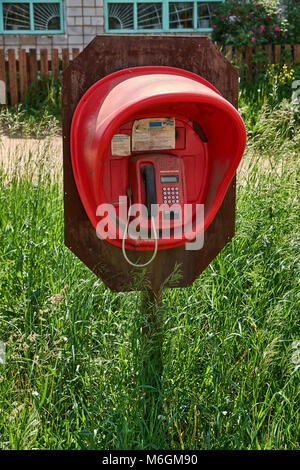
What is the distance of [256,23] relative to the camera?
35.4 ft

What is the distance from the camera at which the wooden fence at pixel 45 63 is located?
10.3m

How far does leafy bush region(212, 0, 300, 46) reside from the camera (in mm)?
10766

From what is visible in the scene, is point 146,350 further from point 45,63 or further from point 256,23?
point 256,23

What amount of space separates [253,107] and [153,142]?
606 centimetres

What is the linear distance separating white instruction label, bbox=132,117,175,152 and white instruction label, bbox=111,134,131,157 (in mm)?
30

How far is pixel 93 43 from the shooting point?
254 centimetres

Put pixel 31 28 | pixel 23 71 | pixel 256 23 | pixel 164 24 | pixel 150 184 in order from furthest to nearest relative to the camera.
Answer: pixel 164 24 < pixel 31 28 < pixel 256 23 < pixel 23 71 < pixel 150 184

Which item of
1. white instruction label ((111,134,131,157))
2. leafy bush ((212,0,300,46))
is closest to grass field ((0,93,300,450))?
white instruction label ((111,134,131,157))

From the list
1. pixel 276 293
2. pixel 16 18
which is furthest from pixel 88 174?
pixel 16 18

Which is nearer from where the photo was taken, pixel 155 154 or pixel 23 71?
pixel 155 154

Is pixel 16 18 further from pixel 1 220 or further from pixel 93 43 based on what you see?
pixel 93 43

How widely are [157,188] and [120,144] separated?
0.25 metres

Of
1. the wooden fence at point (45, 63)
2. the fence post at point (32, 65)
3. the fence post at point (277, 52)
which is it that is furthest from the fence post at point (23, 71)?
the fence post at point (277, 52)

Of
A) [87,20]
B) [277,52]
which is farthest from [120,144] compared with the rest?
[87,20]
